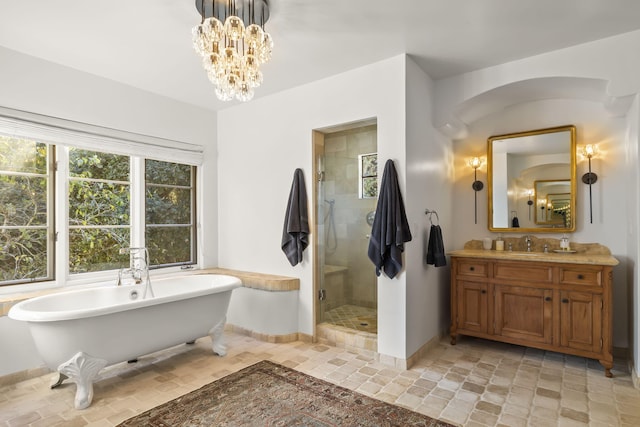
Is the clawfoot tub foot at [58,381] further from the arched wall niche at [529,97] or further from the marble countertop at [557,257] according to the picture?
the arched wall niche at [529,97]

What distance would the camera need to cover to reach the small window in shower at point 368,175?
3.46 metres

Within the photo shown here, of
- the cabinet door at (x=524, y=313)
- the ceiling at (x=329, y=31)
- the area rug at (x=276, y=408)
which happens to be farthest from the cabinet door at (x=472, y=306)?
the ceiling at (x=329, y=31)

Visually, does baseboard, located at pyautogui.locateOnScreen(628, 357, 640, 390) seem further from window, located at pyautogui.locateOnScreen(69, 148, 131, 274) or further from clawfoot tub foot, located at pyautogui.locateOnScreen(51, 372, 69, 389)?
window, located at pyautogui.locateOnScreen(69, 148, 131, 274)

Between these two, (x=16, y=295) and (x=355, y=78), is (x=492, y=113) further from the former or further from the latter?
(x=16, y=295)

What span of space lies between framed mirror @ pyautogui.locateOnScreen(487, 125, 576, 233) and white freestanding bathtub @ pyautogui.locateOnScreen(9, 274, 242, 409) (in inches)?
114

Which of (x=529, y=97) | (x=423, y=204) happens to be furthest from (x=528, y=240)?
(x=529, y=97)

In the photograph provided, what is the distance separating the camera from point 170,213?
4.16m

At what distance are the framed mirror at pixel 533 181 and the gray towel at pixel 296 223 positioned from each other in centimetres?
204

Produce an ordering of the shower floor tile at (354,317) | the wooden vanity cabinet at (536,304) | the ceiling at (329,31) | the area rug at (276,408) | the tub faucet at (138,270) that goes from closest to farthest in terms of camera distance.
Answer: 1. the area rug at (276,408)
2. the ceiling at (329,31)
3. the wooden vanity cabinet at (536,304)
4. the tub faucet at (138,270)
5. the shower floor tile at (354,317)

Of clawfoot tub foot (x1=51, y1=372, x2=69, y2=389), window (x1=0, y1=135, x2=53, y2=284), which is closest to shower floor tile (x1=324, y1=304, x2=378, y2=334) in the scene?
clawfoot tub foot (x1=51, y1=372, x2=69, y2=389)

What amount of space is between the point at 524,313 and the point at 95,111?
4414mm

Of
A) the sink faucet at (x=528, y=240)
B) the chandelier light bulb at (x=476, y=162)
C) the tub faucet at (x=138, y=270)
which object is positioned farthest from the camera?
the chandelier light bulb at (x=476, y=162)

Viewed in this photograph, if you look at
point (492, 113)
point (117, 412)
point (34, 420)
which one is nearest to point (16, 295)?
point (34, 420)

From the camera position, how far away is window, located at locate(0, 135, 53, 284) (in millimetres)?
2977
